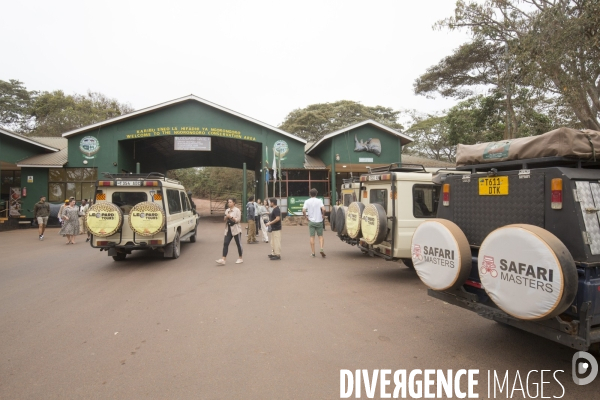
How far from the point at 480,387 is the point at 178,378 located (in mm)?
2714

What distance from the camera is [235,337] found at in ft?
13.9

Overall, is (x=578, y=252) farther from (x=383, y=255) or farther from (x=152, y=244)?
(x=152, y=244)

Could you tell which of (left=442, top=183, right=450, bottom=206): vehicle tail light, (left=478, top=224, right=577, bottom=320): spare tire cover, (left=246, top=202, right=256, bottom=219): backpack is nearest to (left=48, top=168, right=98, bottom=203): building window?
(left=246, top=202, right=256, bottom=219): backpack

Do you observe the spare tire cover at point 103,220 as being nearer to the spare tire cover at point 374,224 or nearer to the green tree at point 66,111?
the spare tire cover at point 374,224

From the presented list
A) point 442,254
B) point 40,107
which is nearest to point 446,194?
point 442,254

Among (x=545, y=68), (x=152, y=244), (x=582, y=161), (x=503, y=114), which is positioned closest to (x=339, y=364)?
(x=582, y=161)

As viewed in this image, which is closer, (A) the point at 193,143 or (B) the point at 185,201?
(B) the point at 185,201

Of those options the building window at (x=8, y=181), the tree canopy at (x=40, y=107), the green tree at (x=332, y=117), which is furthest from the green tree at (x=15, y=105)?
the green tree at (x=332, y=117)

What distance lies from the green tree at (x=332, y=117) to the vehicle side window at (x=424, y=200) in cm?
3246

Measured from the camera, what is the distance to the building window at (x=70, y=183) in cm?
2183

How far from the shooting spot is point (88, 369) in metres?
3.49

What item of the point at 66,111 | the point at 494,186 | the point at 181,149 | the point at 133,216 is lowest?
the point at 133,216

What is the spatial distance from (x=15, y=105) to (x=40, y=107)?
3029 millimetres

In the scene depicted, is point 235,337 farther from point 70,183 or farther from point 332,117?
point 332,117
